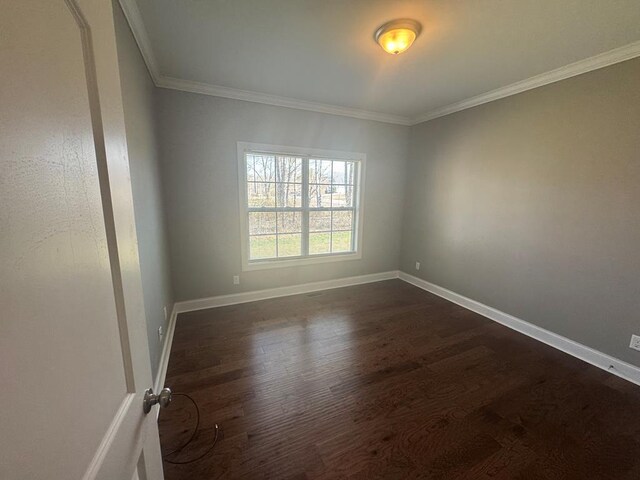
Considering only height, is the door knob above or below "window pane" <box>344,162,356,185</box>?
below

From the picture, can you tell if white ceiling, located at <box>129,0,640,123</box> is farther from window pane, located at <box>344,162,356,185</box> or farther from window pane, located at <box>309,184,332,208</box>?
window pane, located at <box>309,184,332,208</box>

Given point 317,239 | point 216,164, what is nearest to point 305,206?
point 317,239

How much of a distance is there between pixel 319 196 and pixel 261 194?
0.84 m

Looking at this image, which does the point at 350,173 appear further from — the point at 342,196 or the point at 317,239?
the point at 317,239

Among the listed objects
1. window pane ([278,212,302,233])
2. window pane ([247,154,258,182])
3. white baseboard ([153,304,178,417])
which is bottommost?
white baseboard ([153,304,178,417])

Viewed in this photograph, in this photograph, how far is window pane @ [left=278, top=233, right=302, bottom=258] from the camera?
356cm

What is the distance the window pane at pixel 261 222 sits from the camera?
3.35 meters

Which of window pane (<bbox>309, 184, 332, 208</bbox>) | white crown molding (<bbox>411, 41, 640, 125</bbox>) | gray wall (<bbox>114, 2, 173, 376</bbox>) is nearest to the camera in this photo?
gray wall (<bbox>114, 2, 173, 376</bbox>)

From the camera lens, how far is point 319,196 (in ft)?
12.2

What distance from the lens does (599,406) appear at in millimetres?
1799

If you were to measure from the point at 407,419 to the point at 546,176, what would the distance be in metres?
2.54

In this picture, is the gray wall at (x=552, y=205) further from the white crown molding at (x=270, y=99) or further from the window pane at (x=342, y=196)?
the window pane at (x=342, y=196)

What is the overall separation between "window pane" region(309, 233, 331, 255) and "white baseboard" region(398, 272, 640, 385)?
168cm

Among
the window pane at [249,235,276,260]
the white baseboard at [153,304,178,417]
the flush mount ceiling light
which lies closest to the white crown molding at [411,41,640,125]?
the flush mount ceiling light
